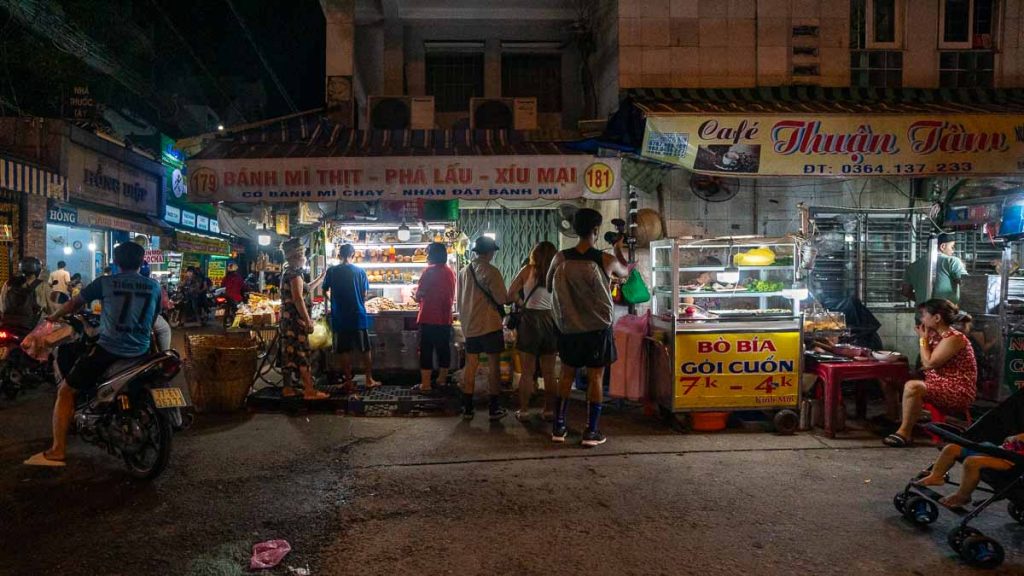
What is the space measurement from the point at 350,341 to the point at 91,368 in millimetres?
3265

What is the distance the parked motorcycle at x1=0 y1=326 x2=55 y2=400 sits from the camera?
769cm

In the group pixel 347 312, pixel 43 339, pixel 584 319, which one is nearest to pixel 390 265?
pixel 347 312

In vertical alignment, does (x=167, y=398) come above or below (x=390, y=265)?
below

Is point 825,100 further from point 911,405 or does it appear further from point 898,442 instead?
point 898,442

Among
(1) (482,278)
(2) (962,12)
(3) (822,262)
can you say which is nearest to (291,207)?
(1) (482,278)

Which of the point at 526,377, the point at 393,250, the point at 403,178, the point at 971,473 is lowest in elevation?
the point at 971,473

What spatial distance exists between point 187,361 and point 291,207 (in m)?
3.55

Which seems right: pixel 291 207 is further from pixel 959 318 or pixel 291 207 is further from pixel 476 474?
pixel 959 318

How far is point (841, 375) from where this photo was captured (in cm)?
622

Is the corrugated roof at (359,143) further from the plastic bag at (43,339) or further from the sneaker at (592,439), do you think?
the sneaker at (592,439)

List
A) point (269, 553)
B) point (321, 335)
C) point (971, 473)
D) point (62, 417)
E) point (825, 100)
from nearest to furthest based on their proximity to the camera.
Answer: point (269, 553) → point (971, 473) → point (62, 417) → point (321, 335) → point (825, 100)

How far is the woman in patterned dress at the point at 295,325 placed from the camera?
7.25m

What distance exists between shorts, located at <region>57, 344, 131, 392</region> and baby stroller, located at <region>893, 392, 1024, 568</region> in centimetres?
610

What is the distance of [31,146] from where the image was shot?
12.7m
